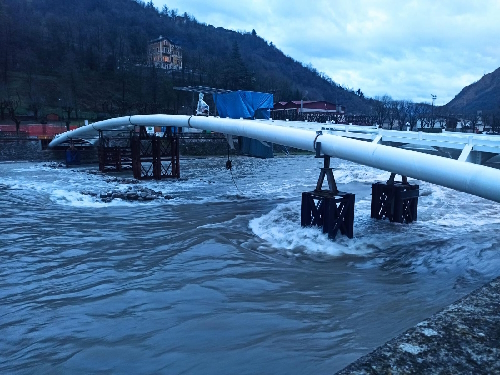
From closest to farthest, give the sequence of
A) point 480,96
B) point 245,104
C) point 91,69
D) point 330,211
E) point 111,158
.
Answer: point 330,211
point 245,104
point 111,158
point 91,69
point 480,96

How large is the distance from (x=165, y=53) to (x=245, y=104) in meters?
91.9

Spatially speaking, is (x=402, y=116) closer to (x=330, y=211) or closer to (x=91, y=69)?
(x=91, y=69)

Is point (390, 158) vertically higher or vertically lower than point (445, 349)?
higher

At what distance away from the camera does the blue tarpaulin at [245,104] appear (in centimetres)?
1630

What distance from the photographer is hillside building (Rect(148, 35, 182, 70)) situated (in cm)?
10056

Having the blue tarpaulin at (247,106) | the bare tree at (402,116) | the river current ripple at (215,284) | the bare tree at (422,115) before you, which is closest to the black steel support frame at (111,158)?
the blue tarpaulin at (247,106)

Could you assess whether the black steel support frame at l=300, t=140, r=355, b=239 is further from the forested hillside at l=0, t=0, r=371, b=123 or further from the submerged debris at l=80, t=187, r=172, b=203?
the forested hillside at l=0, t=0, r=371, b=123

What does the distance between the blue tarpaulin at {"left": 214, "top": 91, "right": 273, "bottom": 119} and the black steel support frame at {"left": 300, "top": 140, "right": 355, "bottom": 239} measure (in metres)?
6.24

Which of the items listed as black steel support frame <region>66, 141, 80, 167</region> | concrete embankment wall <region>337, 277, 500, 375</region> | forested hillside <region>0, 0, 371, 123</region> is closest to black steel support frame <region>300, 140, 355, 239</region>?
concrete embankment wall <region>337, 277, 500, 375</region>

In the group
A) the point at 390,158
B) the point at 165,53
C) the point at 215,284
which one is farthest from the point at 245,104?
the point at 165,53

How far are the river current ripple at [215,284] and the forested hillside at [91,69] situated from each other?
134ft

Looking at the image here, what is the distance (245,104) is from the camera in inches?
641

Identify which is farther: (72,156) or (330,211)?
(72,156)

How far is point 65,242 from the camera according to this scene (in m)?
10.3
